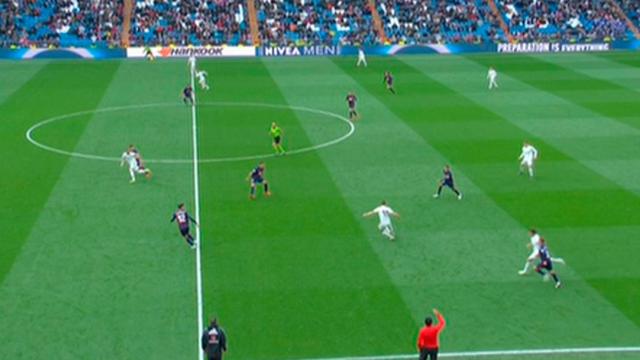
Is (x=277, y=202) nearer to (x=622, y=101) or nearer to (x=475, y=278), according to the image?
(x=475, y=278)

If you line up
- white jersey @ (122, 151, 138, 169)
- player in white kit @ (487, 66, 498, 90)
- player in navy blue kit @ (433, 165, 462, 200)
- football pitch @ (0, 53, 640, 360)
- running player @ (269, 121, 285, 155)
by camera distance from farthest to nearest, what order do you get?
player in white kit @ (487, 66, 498, 90)
running player @ (269, 121, 285, 155)
white jersey @ (122, 151, 138, 169)
player in navy blue kit @ (433, 165, 462, 200)
football pitch @ (0, 53, 640, 360)

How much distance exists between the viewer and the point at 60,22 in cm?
7650

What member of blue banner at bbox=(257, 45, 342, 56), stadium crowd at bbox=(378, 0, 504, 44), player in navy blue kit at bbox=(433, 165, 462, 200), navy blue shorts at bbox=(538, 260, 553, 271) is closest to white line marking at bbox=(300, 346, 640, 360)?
navy blue shorts at bbox=(538, 260, 553, 271)

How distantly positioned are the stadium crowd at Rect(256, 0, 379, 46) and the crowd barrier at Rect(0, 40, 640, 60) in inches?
68.2

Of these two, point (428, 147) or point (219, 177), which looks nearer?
point (219, 177)

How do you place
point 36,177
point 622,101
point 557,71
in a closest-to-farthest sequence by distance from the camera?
point 36,177 → point 622,101 → point 557,71

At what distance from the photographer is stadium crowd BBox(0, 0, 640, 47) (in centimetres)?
7569

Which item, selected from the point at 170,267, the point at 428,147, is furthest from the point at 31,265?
the point at 428,147

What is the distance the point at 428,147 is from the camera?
40.6 meters

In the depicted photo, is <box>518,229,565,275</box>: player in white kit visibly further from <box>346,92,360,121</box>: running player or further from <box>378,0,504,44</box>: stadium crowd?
<box>378,0,504,44</box>: stadium crowd

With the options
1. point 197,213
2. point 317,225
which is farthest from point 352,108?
point 317,225

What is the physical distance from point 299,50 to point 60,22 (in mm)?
21568

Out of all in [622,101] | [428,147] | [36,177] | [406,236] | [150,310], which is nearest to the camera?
[150,310]

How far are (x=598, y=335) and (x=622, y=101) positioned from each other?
3453cm
